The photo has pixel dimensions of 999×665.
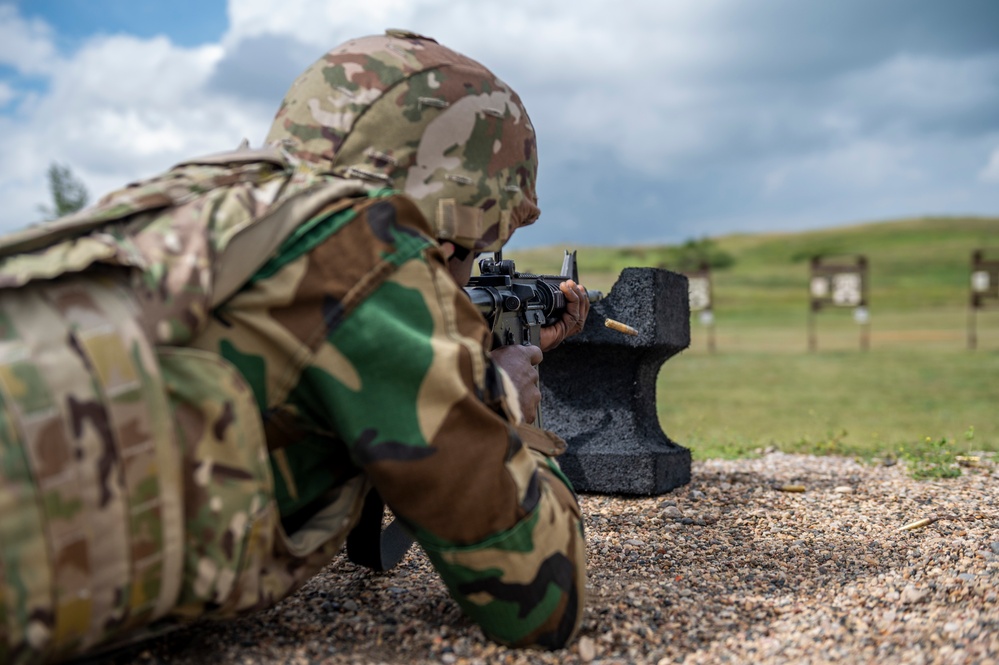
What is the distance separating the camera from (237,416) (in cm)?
169

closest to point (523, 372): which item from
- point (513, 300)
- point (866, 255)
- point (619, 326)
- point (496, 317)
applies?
point (496, 317)

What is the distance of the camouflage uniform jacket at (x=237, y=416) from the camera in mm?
1521

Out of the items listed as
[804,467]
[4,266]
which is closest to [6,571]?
[4,266]

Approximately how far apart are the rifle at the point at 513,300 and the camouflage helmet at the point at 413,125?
0.56 metres

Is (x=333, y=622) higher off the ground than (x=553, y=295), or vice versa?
(x=553, y=295)

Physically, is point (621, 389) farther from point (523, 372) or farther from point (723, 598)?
point (523, 372)

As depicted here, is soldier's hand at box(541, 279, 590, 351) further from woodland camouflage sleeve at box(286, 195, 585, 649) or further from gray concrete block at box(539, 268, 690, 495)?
woodland camouflage sleeve at box(286, 195, 585, 649)

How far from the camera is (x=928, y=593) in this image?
8.48ft

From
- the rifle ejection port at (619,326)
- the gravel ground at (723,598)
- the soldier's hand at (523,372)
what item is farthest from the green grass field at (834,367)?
the soldier's hand at (523,372)

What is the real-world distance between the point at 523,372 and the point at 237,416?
103 cm

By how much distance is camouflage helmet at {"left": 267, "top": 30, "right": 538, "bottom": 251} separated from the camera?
83.0 inches

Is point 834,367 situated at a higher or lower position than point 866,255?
lower

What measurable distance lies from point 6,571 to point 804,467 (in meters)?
4.32

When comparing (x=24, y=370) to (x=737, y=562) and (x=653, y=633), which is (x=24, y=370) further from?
(x=737, y=562)
